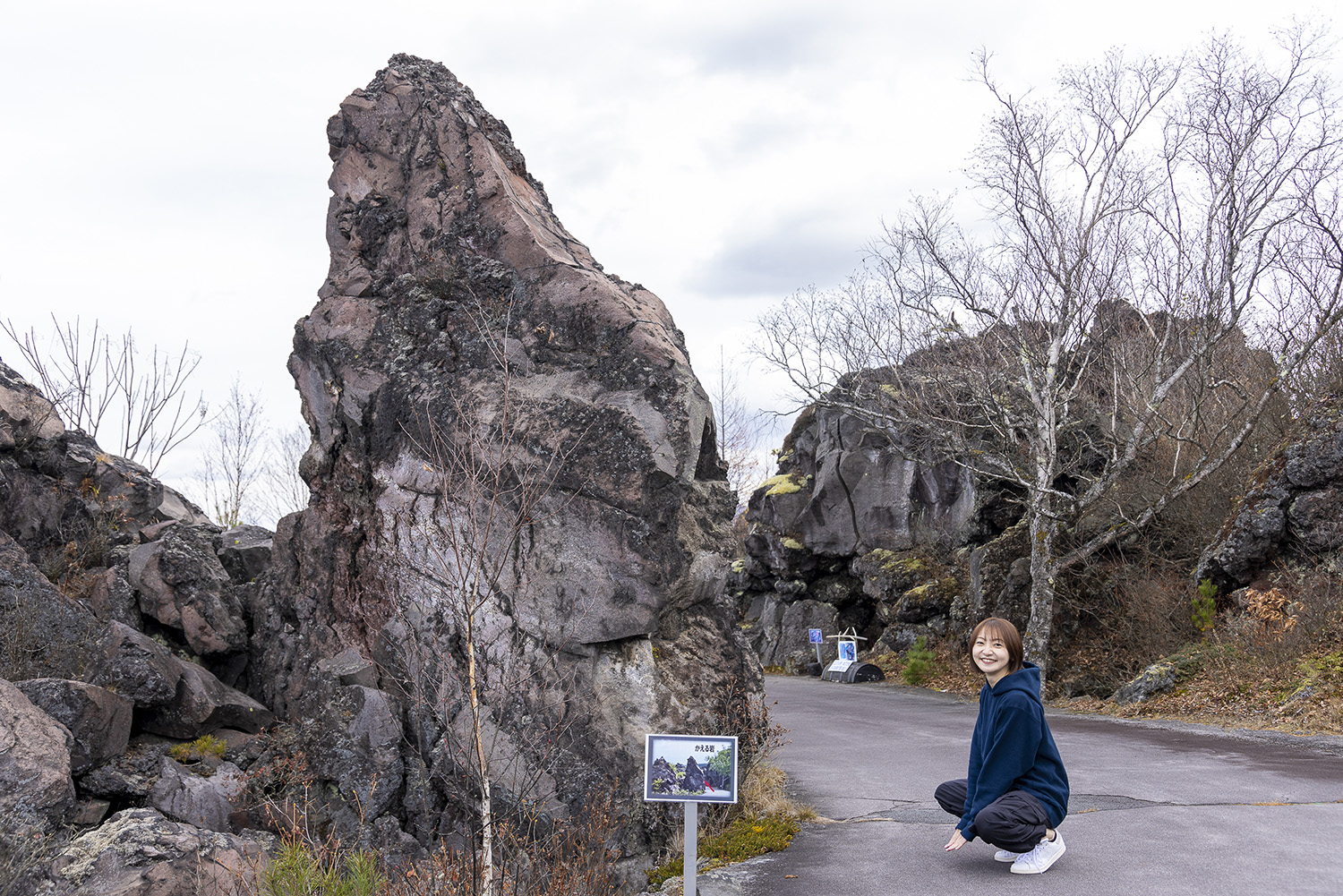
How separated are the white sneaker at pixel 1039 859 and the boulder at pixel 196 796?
23.2 ft

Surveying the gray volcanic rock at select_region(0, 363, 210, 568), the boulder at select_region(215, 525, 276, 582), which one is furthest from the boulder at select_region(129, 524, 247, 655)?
the gray volcanic rock at select_region(0, 363, 210, 568)

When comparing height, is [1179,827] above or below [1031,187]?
below

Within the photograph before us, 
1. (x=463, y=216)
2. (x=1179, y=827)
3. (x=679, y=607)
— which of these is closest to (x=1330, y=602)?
(x=1179, y=827)

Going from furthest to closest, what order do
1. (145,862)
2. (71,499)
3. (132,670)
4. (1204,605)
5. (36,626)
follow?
(1204,605) < (71,499) < (36,626) < (132,670) < (145,862)

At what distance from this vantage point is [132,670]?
8.94m

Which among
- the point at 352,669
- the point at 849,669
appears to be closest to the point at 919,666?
the point at 849,669

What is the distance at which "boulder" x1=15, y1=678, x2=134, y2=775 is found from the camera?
812 cm

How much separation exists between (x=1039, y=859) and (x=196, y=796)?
7.46 m

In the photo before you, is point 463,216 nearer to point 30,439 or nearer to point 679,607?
point 679,607

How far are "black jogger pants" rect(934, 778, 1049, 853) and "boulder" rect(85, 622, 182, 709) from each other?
7939 millimetres

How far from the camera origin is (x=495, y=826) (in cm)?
764

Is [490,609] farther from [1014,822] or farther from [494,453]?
[1014,822]

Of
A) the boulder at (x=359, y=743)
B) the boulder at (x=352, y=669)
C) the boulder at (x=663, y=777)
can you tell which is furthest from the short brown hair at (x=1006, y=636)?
the boulder at (x=352, y=669)

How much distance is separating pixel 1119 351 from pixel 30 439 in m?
18.2
